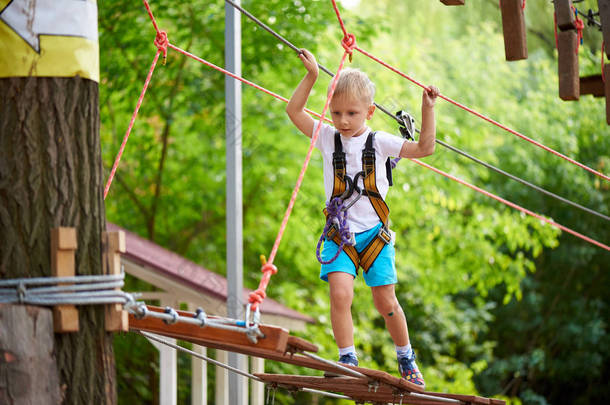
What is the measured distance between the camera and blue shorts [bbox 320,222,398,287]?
325 centimetres

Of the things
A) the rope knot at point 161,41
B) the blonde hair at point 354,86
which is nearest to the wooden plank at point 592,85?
the blonde hair at point 354,86

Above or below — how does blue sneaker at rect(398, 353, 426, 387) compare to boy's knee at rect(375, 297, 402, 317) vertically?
below

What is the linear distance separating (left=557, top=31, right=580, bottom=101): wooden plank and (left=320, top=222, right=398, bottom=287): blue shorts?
4.58 feet

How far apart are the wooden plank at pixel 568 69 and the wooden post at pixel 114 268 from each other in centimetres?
271

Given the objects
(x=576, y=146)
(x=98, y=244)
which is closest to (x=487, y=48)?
(x=576, y=146)

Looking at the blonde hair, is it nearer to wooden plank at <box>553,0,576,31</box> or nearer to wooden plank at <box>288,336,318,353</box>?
wooden plank at <box>288,336,318,353</box>

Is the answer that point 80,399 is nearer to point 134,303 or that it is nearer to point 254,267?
point 134,303

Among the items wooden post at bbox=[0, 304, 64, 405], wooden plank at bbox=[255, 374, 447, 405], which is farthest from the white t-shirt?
wooden post at bbox=[0, 304, 64, 405]

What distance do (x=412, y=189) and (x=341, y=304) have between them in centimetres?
701

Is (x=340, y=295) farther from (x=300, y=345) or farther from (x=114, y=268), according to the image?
(x=114, y=268)

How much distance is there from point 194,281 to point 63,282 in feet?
16.1

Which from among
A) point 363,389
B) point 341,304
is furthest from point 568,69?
point 363,389

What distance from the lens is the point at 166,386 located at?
6.66 metres

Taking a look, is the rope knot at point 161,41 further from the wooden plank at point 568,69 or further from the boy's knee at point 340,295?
the wooden plank at point 568,69
